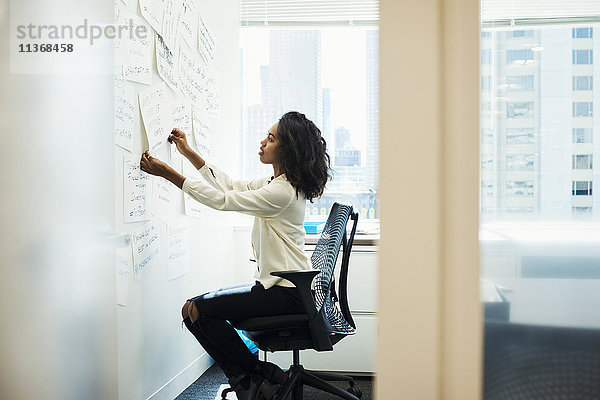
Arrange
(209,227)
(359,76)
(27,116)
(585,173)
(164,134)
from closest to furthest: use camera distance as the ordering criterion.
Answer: (585,173), (27,116), (164,134), (209,227), (359,76)

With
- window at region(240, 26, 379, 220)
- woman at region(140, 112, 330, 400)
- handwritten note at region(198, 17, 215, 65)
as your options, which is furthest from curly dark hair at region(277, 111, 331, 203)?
window at region(240, 26, 379, 220)

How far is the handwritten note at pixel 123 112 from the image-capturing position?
193 cm

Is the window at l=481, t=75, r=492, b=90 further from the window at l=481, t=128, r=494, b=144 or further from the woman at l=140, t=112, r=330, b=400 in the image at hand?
the woman at l=140, t=112, r=330, b=400

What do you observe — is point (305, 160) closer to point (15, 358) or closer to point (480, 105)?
point (15, 358)

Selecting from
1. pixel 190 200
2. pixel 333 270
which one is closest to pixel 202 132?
pixel 190 200

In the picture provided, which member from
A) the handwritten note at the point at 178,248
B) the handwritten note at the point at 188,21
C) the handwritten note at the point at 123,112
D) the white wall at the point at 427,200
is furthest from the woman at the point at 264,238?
the white wall at the point at 427,200

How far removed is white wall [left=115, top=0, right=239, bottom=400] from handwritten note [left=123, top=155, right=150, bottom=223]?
0.03 meters

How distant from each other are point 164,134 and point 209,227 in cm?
78

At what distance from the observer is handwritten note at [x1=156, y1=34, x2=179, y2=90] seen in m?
2.29

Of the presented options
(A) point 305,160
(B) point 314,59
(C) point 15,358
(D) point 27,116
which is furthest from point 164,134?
(B) point 314,59

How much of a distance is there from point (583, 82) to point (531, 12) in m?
0.13

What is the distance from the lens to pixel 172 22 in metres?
2.45

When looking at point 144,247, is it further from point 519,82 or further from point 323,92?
point 323,92

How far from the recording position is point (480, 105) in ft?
2.59
